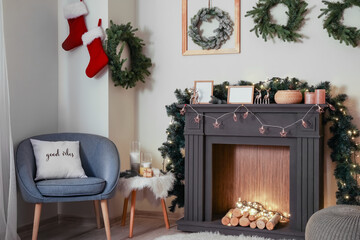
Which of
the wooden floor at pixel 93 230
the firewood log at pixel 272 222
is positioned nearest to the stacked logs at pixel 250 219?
the firewood log at pixel 272 222

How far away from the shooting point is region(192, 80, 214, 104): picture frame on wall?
385 centimetres

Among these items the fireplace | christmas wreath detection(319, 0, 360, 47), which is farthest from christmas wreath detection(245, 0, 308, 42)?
the fireplace

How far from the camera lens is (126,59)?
391 cm

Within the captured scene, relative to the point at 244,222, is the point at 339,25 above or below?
above

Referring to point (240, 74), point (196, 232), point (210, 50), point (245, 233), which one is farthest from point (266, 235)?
point (210, 50)

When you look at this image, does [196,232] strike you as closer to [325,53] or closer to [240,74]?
[240,74]

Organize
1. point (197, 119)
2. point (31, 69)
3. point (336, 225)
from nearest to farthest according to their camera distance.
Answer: point (336, 225) < point (197, 119) < point (31, 69)

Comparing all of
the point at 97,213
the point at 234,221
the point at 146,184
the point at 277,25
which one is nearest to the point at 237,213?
the point at 234,221

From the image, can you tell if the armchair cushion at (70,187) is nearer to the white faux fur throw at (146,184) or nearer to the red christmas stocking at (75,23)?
the white faux fur throw at (146,184)

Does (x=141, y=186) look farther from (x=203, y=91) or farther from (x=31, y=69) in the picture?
(x=31, y=69)

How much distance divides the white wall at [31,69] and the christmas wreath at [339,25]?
2.34m

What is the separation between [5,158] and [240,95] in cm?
186

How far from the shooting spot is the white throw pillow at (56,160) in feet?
11.3

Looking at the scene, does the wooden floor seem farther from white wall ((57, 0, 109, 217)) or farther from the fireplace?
the fireplace
